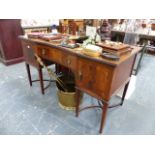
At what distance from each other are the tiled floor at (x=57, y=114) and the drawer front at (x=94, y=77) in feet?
1.70

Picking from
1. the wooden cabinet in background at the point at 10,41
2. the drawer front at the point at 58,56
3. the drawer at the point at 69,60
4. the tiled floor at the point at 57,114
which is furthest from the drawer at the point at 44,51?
the wooden cabinet in background at the point at 10,41

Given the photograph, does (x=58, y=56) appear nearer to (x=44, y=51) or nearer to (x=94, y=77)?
(x=44, y=51)

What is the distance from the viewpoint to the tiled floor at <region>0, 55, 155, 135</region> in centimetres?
152

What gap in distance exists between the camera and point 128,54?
123 centimetres

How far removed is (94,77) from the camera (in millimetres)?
1201

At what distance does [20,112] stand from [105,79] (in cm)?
120

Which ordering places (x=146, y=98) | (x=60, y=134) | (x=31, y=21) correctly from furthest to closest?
(x=31, y=21) < (x=146, y=98) < (x=60, y=134)

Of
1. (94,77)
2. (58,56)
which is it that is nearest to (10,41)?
(58,56)

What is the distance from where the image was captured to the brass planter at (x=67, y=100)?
64.7 inches

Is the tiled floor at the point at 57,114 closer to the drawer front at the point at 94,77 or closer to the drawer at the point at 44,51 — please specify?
the drawer front at the point at 94,77

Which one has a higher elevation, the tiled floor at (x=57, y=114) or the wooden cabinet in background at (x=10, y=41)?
the wooden cabinet in background at (x=10, y=41)
